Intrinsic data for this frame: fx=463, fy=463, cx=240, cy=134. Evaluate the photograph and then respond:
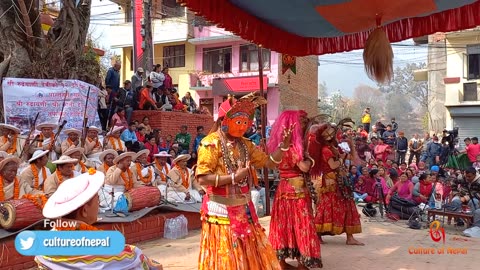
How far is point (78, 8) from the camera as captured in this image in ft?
40.6

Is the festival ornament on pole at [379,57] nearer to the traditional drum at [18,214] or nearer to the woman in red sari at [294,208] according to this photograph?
the woman in red sari at [294,208]

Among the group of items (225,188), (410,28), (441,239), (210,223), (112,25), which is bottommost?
(441,239)

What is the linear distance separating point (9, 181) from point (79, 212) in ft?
15.3

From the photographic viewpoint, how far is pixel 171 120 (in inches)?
546

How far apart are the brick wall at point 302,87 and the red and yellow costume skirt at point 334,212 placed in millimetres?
17958

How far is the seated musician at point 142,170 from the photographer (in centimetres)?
867

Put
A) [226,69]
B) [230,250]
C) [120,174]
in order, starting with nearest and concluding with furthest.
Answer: [230,250], [120,174], [226,69]

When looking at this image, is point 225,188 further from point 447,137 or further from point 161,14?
point 161,14

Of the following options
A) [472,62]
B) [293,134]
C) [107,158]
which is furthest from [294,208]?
[472,62]

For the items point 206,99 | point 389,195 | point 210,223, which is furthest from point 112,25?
point 210,223

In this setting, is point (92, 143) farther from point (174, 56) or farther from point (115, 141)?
point (174, 56)

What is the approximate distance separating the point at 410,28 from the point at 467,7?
796mm

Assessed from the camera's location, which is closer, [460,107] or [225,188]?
[225,188]

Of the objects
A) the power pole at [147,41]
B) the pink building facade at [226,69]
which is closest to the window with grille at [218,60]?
the pink building facade at [226,69]
